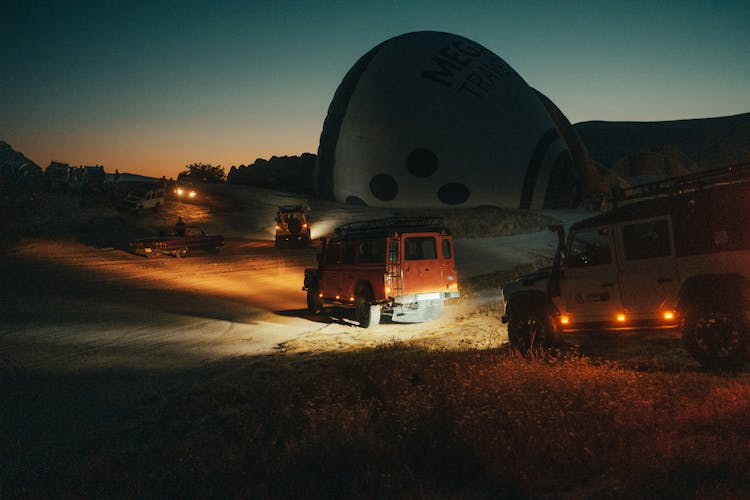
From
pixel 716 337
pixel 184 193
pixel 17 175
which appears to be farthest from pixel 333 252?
pixel 17 175

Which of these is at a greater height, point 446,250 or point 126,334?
point 446,250

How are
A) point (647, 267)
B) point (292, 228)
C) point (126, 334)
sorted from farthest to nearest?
1. point (292, 228)
2. point (126, 334)
3. point (647, 267)

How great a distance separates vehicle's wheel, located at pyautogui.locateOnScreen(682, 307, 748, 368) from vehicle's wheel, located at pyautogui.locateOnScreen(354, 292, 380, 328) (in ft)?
25.1

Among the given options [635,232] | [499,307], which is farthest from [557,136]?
[635,232]

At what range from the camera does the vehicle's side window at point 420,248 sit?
13.7m

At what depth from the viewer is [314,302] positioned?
1652 cm

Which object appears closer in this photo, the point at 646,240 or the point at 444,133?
the point at 646,240

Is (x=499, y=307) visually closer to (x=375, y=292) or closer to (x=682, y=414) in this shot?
(x=375, y=292)

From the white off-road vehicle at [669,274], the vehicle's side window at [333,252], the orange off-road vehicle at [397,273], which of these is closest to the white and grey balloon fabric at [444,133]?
the vehicle's side window at [333,252]

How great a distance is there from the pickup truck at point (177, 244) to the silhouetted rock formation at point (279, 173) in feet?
95.1

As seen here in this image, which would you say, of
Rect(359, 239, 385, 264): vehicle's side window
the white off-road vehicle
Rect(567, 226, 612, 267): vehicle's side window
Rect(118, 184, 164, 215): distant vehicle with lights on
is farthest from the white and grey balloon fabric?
the white off-road vehicle

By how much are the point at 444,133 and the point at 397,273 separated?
2725cm

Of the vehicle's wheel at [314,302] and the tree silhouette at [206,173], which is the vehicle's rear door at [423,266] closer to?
the vehicle's wheel at [314,302]

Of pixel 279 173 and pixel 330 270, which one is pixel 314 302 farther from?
pixel 279 173
